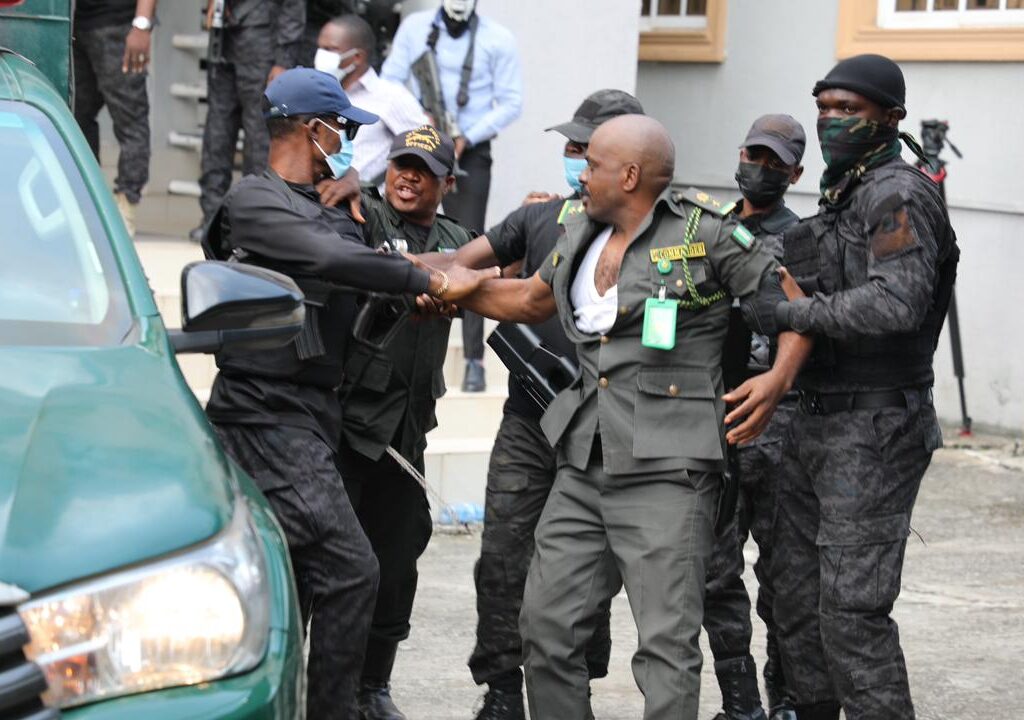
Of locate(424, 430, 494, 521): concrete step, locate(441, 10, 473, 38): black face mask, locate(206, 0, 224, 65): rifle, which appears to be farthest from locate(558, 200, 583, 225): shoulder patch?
locate(206, 0, 224, 65): rifle

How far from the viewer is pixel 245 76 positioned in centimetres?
934

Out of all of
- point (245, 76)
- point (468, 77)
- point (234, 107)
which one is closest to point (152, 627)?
Result: point (468, 77)

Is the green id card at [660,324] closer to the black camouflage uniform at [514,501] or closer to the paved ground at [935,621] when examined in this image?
the black camouflage uniform at [514,501]

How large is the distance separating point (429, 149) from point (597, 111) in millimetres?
627

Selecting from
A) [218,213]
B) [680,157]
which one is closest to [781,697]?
[218,213]

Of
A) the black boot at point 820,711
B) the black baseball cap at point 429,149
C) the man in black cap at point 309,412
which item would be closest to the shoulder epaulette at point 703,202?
the man in black cap at point 309,412

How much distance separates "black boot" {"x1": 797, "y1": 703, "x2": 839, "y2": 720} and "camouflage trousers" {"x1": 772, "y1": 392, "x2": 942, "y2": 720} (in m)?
0.30

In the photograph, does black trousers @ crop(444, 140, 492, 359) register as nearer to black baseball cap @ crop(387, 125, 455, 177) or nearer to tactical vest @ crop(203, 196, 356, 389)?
black baseball cap @ crop(387, 125, 455, 177)

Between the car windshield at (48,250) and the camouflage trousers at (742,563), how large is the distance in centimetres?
251

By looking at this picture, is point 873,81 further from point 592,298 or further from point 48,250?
point 48,250

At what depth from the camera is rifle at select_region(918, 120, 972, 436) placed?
1026 centimetres

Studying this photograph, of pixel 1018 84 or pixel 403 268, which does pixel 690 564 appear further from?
pixel 1018 84

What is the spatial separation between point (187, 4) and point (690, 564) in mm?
8707

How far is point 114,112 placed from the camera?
9.60m
